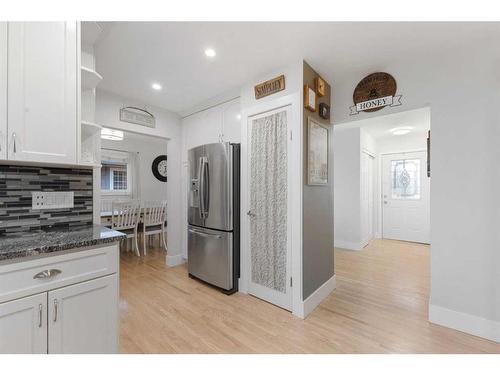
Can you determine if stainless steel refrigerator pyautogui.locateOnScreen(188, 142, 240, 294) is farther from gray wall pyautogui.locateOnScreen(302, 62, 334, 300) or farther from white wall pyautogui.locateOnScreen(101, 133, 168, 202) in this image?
white wall pyautogui.locateOnScreen(101, 133, 168, 202)

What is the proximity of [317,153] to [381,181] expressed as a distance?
12.7ft

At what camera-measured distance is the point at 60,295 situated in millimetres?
1183

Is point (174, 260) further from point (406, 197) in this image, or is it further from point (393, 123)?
point (406, 197)

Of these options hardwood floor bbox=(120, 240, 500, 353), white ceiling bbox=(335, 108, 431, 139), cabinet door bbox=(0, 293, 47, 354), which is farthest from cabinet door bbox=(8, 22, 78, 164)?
white ceiling bbox=(335, 108, 431, 139)

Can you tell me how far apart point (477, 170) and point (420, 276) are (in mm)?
1845

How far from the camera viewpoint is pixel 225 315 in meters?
2.13

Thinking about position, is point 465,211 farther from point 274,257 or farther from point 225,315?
point 225,315

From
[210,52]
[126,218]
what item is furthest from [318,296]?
[126,218]

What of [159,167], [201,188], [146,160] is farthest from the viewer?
[159,167]

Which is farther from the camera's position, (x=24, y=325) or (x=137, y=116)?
(x=137, y=116)

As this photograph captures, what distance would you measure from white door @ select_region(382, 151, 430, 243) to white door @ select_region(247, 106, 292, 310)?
4115 mm

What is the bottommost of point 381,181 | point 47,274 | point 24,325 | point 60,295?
point 24,325

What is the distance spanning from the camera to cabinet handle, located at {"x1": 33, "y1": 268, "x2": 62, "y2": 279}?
1.12 metres
